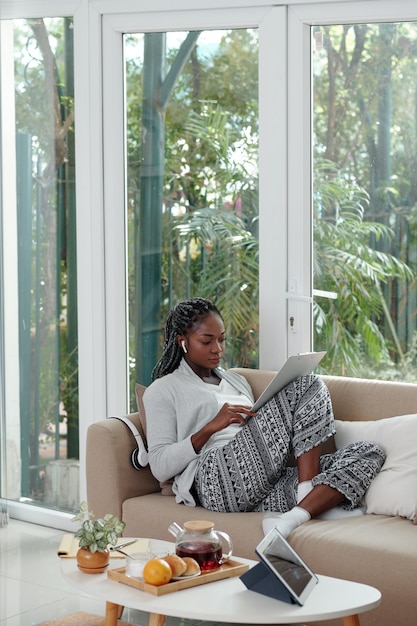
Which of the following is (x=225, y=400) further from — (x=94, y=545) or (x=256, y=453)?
(x=94, y=545)

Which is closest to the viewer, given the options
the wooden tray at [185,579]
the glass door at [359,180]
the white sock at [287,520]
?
the wooden tray at [185,579]

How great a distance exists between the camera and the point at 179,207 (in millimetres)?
4172

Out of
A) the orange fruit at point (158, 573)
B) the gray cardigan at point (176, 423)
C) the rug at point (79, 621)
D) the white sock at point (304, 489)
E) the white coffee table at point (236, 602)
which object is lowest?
the rug at point (79, 621)

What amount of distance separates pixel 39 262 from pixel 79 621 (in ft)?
5.92

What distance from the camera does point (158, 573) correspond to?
2.36 m

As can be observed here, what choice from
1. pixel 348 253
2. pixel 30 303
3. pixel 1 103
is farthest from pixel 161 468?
pixel 1 103

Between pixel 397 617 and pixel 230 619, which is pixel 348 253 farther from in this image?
pixel 230 619

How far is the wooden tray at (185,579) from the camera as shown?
2361mm

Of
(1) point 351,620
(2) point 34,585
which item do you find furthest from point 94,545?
(2) point 34,585

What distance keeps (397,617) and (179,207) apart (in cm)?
207

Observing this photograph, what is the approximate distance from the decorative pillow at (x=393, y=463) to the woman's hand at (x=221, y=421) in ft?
1.22

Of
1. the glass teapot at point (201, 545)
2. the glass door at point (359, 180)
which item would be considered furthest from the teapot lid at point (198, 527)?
the glass door at point (359, 180)

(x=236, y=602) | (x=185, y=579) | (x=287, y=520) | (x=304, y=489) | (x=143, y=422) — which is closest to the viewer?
(x=236, y=602)

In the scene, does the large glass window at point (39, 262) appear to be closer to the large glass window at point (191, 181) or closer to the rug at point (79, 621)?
the large glass window at point (191, 181)
